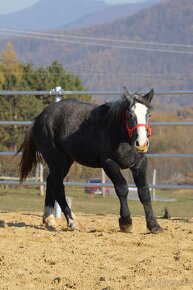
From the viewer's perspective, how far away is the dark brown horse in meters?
7.93

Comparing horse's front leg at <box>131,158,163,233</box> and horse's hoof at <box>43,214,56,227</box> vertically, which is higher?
horse's front leg at <box>131,158,163,233</box>

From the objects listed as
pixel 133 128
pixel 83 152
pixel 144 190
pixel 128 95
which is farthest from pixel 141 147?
pixel 83 152

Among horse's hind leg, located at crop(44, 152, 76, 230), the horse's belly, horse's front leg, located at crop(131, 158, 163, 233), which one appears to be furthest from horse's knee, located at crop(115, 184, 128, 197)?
horse's hind leg, located at crop(44, 152, 76, 230)

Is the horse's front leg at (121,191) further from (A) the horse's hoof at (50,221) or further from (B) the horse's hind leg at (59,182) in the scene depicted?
(A) the horse's hoof at (50,221)

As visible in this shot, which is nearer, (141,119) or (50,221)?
(141,119)

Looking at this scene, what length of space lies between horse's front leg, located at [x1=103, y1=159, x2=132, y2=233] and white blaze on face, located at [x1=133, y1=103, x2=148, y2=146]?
0.57 metres

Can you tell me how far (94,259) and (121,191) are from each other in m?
1.69

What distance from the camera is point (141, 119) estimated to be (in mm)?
7801

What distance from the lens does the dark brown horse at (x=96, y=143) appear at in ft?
26.0

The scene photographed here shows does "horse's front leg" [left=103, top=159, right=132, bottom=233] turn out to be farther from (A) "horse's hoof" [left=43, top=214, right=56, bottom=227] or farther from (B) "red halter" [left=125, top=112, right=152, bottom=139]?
(A) "horse's hoof" [left=43, top=214, right=56, bottom=227]

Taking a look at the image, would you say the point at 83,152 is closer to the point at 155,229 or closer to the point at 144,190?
the point at 144,190

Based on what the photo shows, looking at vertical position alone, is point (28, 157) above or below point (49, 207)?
above

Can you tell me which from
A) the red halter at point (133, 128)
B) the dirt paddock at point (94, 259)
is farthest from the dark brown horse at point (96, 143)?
the dirt paddock at point (94, 259)

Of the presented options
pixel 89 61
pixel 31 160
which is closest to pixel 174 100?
pixel 89 61
